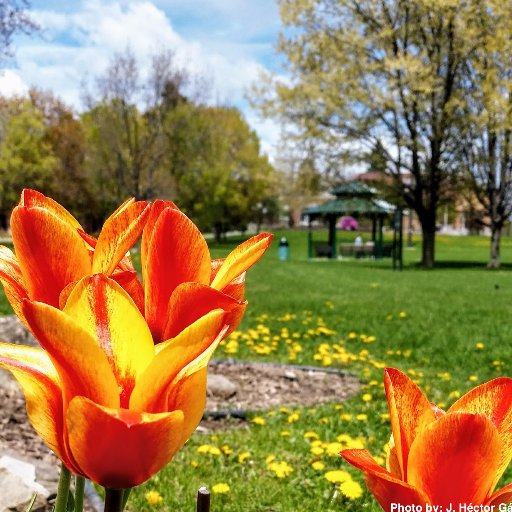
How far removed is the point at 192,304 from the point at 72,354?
0.12 meters

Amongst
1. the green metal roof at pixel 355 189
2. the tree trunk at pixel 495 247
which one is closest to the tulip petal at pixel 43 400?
the tree trunk at pixel 495 247

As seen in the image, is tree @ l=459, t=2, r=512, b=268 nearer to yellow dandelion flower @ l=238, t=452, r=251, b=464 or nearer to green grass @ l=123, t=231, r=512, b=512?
green grass @ l=123, t=231, r=512, b=512

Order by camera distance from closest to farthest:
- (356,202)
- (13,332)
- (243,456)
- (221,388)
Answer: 1. (243,456)
2. (221,388)
3. (13,332)
4. (356,202)

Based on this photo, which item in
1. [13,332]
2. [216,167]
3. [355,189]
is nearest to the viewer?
[13,332]

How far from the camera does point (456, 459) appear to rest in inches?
19.3

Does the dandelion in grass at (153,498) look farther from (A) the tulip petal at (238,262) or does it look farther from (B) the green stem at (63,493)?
(A) the tulip petal at (238,262)

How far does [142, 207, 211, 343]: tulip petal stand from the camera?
603 millimetres

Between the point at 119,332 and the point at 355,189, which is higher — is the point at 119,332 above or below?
below

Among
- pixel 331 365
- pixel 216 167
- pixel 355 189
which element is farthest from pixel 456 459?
pixel 216 167

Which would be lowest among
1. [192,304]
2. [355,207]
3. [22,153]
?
[192,304]

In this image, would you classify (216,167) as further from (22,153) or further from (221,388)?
(221,388)

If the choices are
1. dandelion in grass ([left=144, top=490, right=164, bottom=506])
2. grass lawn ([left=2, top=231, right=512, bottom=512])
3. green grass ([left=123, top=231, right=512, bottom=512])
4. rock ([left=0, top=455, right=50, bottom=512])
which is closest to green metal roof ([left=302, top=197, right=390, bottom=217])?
green grass ([left=123, top=231, right=512, bottom=512])

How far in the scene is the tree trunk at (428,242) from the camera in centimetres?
2788

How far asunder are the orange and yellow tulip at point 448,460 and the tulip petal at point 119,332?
175 millimetres
